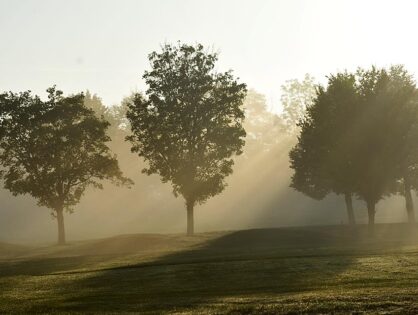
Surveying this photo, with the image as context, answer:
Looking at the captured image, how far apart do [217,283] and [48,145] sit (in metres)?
40.4

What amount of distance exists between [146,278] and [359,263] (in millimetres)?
11279

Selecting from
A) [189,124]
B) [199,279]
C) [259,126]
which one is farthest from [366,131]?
[259,126]

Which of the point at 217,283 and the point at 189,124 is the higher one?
the point at 189,124

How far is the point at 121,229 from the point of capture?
112125mm

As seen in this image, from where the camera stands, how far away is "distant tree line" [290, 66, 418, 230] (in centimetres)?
5600

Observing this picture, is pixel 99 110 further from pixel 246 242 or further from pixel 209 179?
pixel 246 242

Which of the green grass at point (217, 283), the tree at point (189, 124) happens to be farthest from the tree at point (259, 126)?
the green grass at point (217, 283)

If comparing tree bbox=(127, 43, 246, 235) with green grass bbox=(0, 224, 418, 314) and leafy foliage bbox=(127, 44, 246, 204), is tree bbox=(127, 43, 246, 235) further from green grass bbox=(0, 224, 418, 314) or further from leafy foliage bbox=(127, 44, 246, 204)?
green grass bbox=(0, 224, 418, 314)

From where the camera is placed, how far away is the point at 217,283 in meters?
27.6

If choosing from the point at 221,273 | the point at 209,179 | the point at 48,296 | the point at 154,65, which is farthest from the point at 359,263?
the point at 154,65

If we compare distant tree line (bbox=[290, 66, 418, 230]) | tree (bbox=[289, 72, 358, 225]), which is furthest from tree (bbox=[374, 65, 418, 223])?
tree (bbox=[289, 72, 358, 225])

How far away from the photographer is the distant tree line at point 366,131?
184 ft

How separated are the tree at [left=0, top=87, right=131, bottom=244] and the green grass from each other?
20.9 m

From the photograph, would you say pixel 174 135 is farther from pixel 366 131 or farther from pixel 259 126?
pixel 259 126
